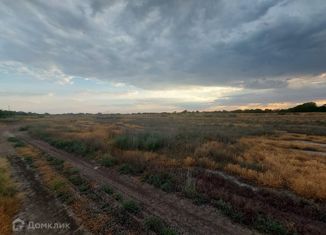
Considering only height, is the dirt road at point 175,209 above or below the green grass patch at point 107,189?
below

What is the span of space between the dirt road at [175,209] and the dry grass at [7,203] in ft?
10.3

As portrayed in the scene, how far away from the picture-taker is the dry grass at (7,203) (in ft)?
21.6

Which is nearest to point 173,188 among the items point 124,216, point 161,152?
point 124,216

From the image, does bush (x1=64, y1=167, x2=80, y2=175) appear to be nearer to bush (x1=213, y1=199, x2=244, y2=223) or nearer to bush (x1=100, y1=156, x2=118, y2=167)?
bush (x1=100, y1=156, x2=118, y2=167)

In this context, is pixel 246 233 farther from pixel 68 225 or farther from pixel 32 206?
pixel 32 206

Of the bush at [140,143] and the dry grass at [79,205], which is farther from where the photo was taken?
the bush at [140,143]

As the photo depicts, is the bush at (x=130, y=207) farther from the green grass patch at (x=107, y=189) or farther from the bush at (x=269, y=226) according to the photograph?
the bush at (x=269, y=226)

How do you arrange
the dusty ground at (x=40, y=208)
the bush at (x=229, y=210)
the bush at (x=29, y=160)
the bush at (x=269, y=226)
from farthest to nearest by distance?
the bush at (x=29, y=160) < the bush at (x=229, y=210) < the dusty ground at (x=40, y=208) < the bush at (x=269, y=226)

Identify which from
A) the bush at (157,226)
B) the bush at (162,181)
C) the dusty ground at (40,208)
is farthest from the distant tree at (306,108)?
the dusty ground at (40,208)

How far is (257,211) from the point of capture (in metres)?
7.05

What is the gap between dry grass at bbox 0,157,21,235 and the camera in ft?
21.6

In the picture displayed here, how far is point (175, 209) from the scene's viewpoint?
24.3 feet

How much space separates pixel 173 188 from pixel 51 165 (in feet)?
26.3

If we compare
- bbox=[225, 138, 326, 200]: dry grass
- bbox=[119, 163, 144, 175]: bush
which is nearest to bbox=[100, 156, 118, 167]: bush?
bbox=[119, 163, 144, 175]: bush
